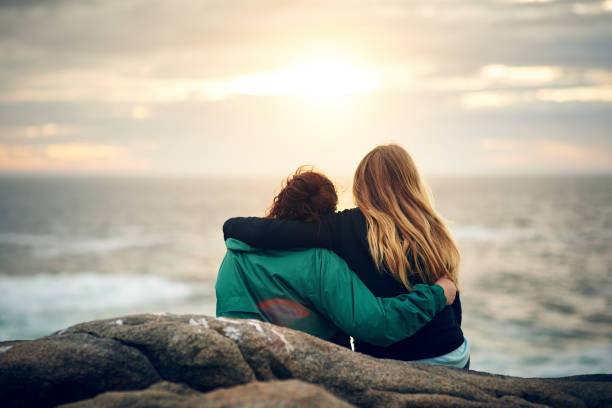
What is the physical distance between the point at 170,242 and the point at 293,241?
45407mm

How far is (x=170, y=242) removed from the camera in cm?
4672

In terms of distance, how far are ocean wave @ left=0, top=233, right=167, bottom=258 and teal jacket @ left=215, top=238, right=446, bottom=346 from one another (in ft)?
131

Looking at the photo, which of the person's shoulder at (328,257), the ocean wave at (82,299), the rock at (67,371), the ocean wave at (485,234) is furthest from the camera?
the ocean wave at (485,234)

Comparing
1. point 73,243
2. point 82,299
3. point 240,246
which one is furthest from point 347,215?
point 73,243

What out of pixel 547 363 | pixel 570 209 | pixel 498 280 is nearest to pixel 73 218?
pixel 498 280

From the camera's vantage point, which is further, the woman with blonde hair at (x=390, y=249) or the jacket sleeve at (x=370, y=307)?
the woman with blonde hair at (x=390, y=249)

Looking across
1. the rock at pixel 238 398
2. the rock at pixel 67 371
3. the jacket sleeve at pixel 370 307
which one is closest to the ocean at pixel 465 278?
the jacket sleeve at pixel 370 307

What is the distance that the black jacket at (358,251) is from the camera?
3189mm

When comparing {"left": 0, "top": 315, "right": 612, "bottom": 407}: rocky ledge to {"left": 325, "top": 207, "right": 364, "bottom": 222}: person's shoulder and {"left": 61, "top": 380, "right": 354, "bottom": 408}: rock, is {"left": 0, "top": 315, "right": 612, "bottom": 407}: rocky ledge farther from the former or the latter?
{"left": 325, "top": 207, "right": 364, "bottom": 222}: person's shoulder

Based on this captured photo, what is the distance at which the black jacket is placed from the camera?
10.5 ft

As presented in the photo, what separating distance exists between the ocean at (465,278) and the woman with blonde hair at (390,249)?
1.16 ft

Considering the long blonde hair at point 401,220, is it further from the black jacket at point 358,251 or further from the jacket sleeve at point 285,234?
the jacket sleeve at point 285,234

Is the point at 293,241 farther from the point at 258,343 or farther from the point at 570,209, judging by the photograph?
the point at 570,209

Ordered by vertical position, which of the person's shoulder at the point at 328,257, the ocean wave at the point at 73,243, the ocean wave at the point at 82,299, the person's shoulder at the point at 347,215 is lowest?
the ocean wave at the point at 82,299
